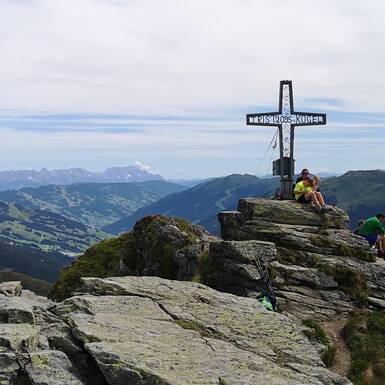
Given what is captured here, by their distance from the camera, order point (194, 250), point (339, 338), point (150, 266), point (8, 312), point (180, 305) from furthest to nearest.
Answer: point (150, 266)
point (194, 250)
point (339, 338)
point (180, 305)
point (8, 312)

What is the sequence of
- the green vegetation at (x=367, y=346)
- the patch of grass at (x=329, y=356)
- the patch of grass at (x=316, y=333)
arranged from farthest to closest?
the patch of grass at (x=316, y=333), the patch of grass at (x=329, y=356), the green vegetation at (x=367, y=346)

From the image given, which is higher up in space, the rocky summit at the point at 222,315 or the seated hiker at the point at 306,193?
the seated hiker at the point at 306,193

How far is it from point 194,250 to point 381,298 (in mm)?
13464

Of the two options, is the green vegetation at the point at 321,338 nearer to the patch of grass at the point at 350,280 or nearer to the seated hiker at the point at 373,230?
the patch of grass at the point at 350,280

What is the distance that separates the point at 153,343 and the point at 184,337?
1.51 m

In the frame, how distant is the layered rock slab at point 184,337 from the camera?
1306 cm

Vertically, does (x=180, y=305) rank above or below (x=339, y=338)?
above

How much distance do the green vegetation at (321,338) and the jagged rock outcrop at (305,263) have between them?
1048 mm

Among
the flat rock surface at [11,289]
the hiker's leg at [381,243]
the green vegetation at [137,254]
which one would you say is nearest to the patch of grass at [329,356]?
the hiker's leg at [381,243]

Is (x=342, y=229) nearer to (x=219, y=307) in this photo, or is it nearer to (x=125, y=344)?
(x=219, y=307)

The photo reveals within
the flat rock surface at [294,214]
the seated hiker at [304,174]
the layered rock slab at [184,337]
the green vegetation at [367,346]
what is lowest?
the green vegetation at [367,346]

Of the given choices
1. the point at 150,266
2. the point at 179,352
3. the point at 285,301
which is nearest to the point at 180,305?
the point at 179,352

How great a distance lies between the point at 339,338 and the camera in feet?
75.3

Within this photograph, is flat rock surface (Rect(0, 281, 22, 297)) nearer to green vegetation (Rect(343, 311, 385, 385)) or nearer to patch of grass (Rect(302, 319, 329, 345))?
patch of grass (Rect(302, 319, 329, 345))
